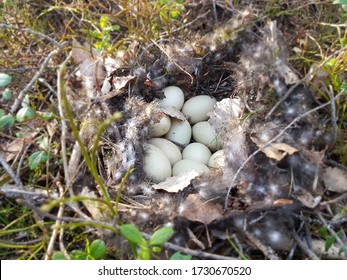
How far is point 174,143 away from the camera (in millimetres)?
2164

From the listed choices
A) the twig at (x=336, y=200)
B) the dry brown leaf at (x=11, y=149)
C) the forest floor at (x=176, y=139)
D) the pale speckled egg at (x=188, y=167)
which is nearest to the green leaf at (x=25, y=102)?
the forest floor at (x=176, y=139)

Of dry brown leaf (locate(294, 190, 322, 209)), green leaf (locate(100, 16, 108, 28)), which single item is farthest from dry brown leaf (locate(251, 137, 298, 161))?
green leaf (locate(100, 16, 108, 28))

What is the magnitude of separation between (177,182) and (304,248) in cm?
59

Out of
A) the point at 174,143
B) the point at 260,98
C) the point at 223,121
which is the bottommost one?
the point at 174,143

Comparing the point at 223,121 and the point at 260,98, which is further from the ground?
the point at 260,98

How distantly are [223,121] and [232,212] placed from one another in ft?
2.19

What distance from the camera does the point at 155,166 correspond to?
1.89 m

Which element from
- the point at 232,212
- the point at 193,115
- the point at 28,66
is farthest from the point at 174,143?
the point at 28,66

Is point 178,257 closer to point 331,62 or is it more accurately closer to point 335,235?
point 335,235

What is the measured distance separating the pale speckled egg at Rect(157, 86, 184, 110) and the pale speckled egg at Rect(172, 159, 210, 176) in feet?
1.13

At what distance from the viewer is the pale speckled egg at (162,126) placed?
79.7 inches

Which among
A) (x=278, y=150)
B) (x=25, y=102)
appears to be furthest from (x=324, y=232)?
(x=25, y=102)

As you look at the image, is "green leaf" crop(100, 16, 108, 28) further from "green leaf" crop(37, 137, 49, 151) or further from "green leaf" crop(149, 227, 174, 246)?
"green leaf" crop(149, 227, 174, 246)
